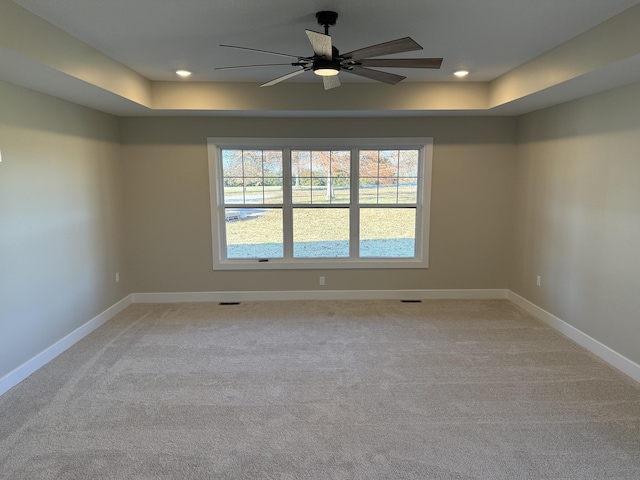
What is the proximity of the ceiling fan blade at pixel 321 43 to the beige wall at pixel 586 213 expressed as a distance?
2.53m

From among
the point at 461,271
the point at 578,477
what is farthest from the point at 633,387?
the point at 461,271

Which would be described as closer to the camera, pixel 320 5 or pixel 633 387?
pixel 320 5

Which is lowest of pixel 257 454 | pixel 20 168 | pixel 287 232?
pixel 257 454

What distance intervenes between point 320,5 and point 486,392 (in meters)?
2.85

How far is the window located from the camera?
473 centimetres

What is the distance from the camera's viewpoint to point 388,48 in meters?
2.08

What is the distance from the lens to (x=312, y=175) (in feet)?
15.7

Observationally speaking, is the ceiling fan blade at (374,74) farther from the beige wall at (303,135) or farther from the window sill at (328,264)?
the window sill at (328,264)

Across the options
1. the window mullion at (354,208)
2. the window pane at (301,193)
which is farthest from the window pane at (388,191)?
the window pane at (301,193)

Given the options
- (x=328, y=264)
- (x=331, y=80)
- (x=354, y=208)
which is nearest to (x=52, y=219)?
(x=331, y=80)

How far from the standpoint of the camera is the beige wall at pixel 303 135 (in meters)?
4.53

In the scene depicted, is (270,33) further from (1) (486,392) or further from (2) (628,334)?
(2) (628,334)

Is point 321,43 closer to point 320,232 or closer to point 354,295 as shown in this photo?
point 320,232

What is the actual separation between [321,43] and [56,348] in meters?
3.40
